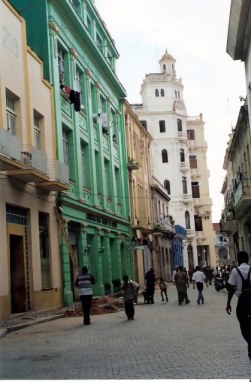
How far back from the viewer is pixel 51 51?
21.5 meters

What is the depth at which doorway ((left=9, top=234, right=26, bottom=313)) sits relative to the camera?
17.2m

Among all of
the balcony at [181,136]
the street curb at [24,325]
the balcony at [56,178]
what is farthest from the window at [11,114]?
the balcony at [181,136]

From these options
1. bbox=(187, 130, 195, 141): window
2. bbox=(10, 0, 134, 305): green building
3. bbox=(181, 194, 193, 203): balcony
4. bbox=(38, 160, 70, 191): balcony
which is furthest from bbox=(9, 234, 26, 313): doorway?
bbox=(187, 130, 195, 141): window

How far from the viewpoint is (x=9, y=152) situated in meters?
15.1

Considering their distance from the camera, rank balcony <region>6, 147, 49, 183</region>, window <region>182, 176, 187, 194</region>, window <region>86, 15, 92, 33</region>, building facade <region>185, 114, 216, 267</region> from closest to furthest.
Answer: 1. balcony <region>6, 147, 49, 183</region>
2. window <region>86, 15, 92, 33</region>
3. window <region>182, 176, 187, 194</region>
4. building facade <region>185, 114, 216, 267</region>

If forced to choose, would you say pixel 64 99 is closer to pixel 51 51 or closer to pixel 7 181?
pixel 51 51

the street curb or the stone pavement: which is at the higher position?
the street curb

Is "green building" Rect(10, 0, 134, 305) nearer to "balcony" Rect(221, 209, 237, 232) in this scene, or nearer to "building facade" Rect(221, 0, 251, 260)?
"balcony" Rect(221, 209, 237, 232)

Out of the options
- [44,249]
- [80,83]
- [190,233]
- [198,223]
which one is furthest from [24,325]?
[198,223]

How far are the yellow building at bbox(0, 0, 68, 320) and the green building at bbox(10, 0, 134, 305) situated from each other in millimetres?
1394

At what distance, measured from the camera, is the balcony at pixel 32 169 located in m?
16.2

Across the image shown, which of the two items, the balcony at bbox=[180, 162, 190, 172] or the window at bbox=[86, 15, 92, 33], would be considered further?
the balcony at bbox=[180, 162, 190, 172]

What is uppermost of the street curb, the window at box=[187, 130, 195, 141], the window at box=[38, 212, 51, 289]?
the window at box=[187, 130, 195, 141]

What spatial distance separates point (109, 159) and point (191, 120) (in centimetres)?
3932
